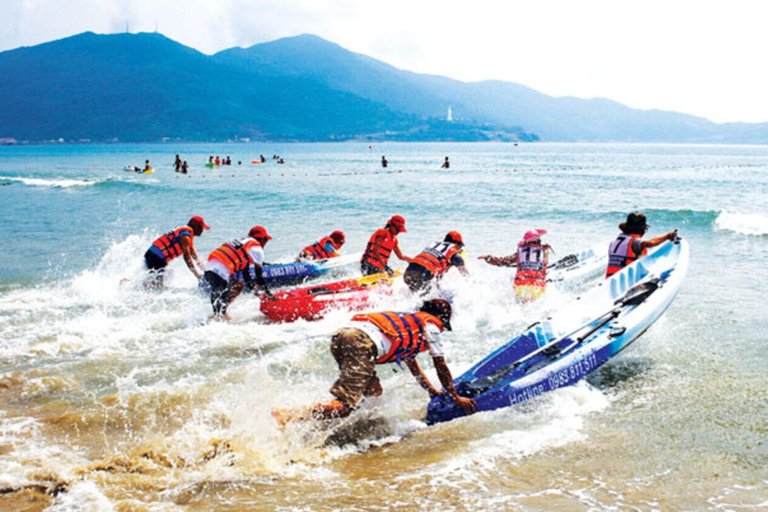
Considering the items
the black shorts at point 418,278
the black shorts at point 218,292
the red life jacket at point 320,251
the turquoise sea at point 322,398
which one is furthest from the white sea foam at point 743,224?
the black shorts at point 218,292

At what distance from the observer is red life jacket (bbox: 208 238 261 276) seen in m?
9.77

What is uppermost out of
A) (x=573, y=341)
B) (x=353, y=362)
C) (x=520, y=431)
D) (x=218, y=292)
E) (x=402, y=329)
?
(x=402, y=329)

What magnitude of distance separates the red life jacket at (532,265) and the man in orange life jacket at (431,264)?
0.99 m

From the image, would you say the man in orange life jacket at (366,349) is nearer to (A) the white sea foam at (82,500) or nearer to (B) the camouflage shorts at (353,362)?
(B) the camouflage shorts at (353,362)

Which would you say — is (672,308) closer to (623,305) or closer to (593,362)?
(623,305)

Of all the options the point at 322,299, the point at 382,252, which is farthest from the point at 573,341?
the point at 382,252

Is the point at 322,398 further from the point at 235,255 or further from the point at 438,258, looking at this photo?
the point at 438,258

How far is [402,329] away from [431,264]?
4776 mm

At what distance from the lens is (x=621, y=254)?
9.48 meters

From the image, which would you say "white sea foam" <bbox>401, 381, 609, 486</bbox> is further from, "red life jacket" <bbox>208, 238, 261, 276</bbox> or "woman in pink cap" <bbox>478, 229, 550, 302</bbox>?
"red life jacket" <bbox>208, 238, 261, 276</bbox>

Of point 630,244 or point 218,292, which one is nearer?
point 630,244

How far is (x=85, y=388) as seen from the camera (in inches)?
285

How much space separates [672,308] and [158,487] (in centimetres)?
865

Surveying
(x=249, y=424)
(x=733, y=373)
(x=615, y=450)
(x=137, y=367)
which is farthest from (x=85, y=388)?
(x=733, y=373)
